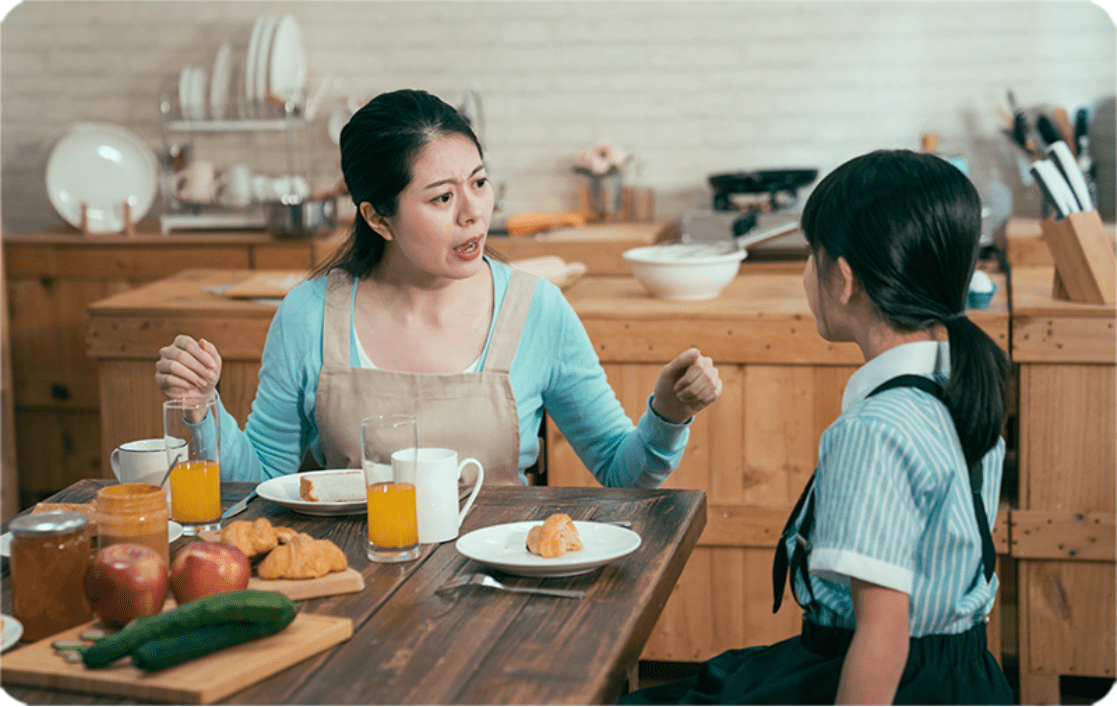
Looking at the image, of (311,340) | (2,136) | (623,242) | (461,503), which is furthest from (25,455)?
(461,503)

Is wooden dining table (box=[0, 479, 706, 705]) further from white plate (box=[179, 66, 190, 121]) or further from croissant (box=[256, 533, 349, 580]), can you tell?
white plate (box=[179, 66, 190, 121])

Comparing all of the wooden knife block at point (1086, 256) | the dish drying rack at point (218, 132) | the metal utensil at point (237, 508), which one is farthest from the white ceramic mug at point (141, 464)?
the dish drying rack at point (218, 132)

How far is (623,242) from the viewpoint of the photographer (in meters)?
3.98

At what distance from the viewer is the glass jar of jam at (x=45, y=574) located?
122 centimetres

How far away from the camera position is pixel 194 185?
15.4 feet

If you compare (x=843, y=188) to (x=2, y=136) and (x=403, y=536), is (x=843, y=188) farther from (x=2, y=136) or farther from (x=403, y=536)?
(x=2, y=136)

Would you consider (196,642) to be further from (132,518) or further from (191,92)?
(191,92)

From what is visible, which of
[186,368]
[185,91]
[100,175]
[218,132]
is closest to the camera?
[186,368]

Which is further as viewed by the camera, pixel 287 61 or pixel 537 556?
pixel 287 61

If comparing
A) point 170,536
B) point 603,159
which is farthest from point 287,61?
point 170,536

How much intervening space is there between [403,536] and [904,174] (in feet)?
2.46

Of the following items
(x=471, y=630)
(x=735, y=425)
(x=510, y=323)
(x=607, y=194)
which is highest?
(x=607, y=194)

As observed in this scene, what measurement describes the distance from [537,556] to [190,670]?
1.44ft

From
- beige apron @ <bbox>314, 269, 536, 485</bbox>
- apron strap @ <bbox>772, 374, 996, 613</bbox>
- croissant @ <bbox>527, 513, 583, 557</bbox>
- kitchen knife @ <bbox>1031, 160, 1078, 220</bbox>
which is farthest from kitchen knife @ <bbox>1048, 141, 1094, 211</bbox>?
croissant @ <bbox>527, 513, 583, 557</bbox>
